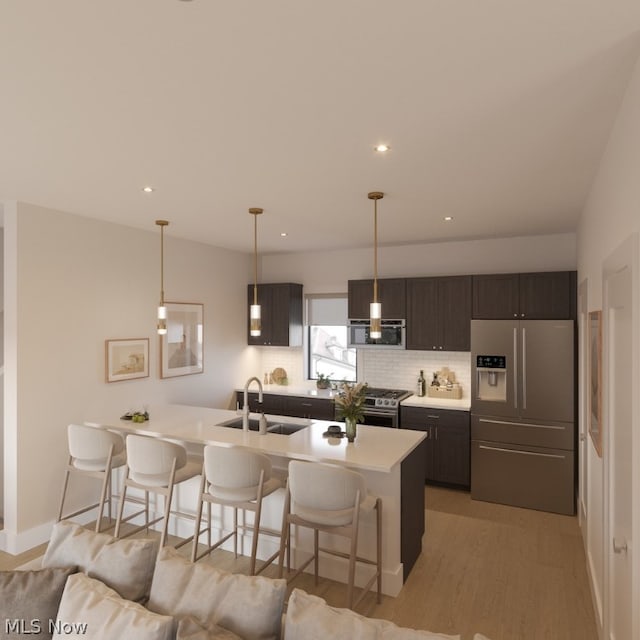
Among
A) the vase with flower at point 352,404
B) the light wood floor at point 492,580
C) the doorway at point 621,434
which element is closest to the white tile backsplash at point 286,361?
the light wood floor at point 492,580

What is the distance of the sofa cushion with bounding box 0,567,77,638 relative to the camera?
1795mm

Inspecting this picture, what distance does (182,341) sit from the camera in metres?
→ 5.55

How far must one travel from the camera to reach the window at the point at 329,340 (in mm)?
6559

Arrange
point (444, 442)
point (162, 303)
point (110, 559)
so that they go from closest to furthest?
point (110, 559) < point (162, 303) < point (444, 442)

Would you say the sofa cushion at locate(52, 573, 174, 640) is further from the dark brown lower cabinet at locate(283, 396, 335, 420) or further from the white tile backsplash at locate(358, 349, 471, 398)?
the white tile backsplash at locate(358, 349, 471, 398)

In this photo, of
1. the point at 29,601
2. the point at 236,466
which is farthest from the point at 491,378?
the point at 29,601

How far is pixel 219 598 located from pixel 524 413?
3.96 m

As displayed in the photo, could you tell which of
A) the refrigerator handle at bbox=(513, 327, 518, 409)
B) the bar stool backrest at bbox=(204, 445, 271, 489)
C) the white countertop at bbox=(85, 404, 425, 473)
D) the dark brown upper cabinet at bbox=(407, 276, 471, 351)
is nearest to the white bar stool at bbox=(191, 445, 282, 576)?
the bar stool backrest at bbox=(204, 445, 271, 489)

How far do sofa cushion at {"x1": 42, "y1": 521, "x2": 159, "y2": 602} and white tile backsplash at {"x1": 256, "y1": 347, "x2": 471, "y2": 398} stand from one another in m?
4.44

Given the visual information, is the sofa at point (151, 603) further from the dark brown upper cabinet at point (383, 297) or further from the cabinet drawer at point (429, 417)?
the dark brown upper cabinet at point (383, 297)

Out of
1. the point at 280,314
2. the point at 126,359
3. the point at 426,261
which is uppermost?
the point at 426,261

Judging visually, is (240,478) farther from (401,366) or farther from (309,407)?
(401,366)

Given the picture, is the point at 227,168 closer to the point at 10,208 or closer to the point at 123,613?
the point at 10,208

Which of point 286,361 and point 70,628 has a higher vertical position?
point 286,361
